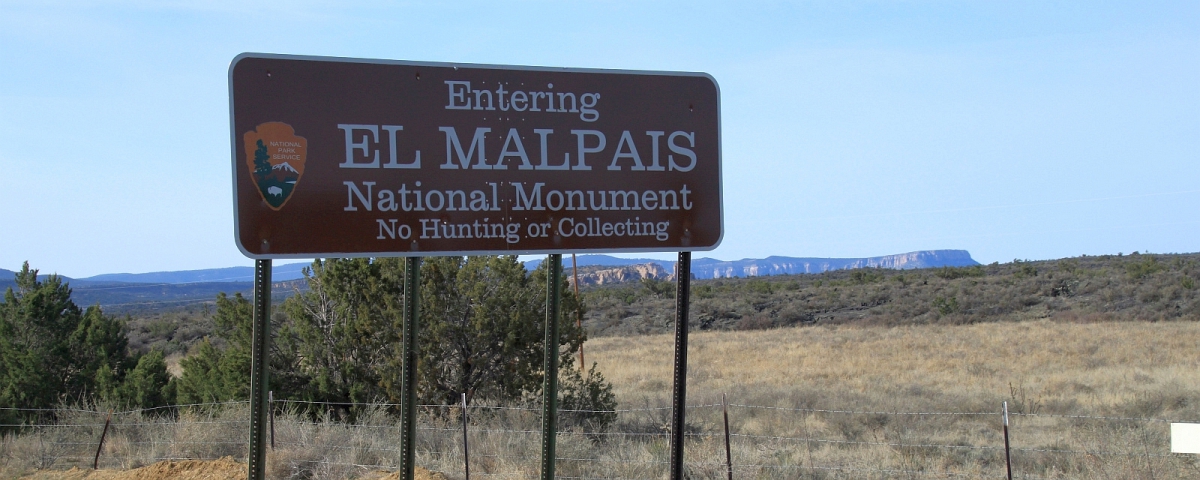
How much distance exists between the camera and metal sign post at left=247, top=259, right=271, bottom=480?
3.96 meters

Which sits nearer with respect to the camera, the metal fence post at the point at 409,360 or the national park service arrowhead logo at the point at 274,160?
the national park service arrowhead logo at the point at 274,160

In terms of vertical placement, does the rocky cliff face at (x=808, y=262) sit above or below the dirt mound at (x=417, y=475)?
above

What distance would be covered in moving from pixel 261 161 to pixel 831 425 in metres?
10.2

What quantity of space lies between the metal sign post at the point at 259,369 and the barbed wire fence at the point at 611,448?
11.5 feet

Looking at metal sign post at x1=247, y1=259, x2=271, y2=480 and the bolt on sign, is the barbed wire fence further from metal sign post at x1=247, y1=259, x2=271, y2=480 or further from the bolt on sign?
the bolt on sign

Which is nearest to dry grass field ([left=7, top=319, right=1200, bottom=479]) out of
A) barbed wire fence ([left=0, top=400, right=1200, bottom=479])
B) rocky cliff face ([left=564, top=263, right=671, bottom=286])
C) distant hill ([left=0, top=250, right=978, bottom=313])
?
barbed wire fence ([left=0, top=400, right=1200, bottom=479])

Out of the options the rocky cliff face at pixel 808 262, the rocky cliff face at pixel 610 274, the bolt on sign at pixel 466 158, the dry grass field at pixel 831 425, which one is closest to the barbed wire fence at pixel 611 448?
the dry grass field at pixel 831 425

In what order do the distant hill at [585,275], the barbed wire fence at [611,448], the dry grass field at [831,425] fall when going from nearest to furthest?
the barbed wire fence at [611,448], the dry grass field at [831,425], the distant hill at [585,275]

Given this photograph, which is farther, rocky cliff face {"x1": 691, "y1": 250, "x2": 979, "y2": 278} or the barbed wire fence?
rocky cliff face {"x1": 691, "y1": 250, "x2": 979, "y2": 278}

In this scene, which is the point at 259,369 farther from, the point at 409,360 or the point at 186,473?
the point at 186,473

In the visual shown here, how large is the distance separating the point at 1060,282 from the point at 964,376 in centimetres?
2498

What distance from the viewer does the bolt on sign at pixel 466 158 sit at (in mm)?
4035

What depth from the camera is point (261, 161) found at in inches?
159

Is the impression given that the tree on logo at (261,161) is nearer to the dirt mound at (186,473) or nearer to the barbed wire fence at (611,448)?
the dirt mound at (186,473)
